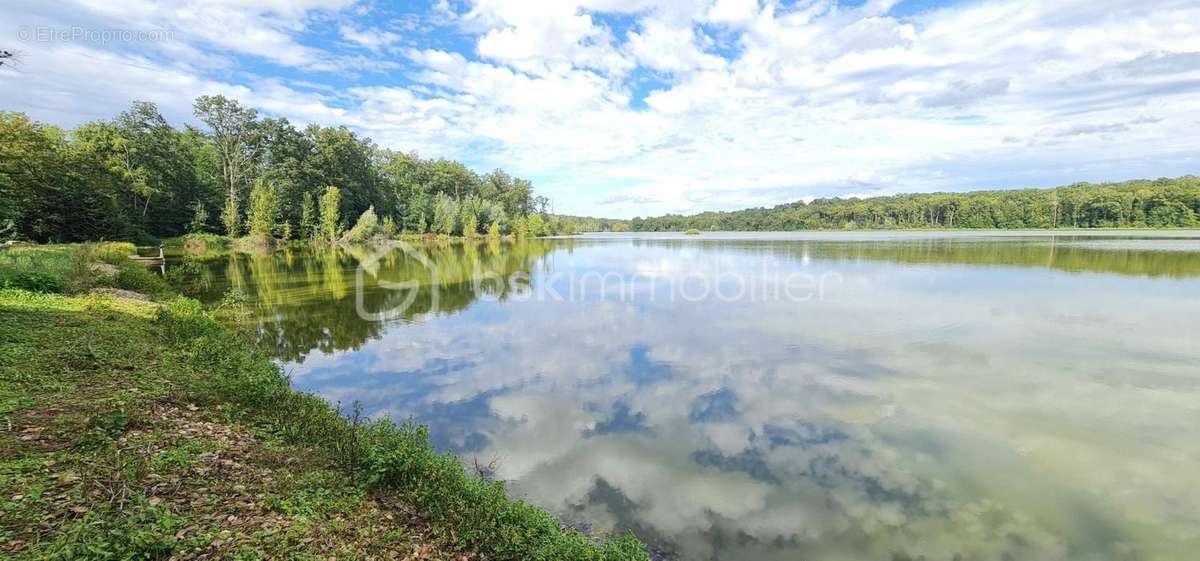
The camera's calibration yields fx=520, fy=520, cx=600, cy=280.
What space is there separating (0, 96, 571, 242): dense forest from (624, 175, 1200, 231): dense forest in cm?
11406

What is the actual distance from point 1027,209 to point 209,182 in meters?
163

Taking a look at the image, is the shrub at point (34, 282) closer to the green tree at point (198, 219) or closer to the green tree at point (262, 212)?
the green tree at point (262, 212)

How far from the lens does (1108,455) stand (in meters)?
8.10

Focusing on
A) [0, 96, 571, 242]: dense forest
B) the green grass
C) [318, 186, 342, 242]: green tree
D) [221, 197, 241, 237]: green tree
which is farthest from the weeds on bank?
[318, 186, 342, 242]: green tree

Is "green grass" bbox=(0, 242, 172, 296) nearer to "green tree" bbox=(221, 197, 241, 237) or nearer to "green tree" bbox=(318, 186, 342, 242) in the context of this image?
"green tree" bbox=(221, 197, 241, 237)

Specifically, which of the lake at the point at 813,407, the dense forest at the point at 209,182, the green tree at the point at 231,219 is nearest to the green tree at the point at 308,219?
the dense forest at the point at 209,182

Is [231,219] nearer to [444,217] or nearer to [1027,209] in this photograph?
[444,217]

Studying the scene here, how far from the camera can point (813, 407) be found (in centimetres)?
1027

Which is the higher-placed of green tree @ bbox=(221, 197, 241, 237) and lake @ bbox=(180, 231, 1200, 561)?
green tree @ bbox=(221, 197, 241, 237)

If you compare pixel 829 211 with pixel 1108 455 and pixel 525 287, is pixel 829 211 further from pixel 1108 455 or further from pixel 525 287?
pixel 1108 455

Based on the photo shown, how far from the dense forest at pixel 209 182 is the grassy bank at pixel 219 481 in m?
18.9

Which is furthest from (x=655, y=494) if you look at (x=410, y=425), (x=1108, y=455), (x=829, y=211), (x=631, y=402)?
(x=829, y=211)

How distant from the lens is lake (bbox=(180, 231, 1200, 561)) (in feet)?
21.5

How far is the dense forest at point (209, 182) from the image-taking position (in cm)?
3675
